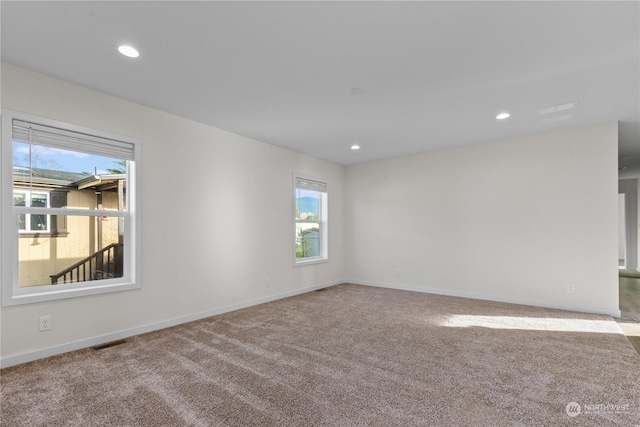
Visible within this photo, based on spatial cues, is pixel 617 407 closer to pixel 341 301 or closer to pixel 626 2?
pixel 626 2

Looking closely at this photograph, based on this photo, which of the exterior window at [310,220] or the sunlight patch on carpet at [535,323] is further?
the exterior window at [310,220]

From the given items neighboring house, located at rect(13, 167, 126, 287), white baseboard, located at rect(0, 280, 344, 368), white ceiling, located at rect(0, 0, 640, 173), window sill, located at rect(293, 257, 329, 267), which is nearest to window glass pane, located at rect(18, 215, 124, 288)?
neighboring house, located at rect(13, 167, 126, 287)

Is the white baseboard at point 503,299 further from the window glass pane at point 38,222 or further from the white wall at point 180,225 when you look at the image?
the window glass pane at point 38,222

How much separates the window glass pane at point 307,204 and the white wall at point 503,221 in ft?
3.09

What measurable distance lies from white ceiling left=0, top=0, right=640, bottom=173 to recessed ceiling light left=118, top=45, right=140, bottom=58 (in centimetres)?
7

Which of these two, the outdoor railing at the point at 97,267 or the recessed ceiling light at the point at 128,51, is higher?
the recessed ceiling light at the point at 128,51

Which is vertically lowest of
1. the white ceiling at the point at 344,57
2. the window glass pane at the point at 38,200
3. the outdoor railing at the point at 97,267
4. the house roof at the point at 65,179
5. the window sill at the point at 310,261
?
the window sill at the point at 310,261

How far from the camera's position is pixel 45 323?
8.69 ft

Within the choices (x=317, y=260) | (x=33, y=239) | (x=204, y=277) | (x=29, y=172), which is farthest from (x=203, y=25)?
(x=317, y=260)

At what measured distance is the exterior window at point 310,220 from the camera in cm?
552

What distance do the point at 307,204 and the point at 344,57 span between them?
11.8 feet

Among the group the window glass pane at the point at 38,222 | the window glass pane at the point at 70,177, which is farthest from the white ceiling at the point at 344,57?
the window glass pane at the point at 38,222

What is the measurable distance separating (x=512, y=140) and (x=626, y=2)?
302cm

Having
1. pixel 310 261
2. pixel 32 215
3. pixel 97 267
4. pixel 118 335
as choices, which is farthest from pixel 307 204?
pixel 32 215
